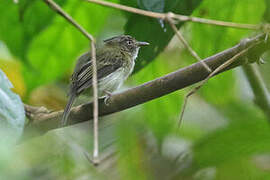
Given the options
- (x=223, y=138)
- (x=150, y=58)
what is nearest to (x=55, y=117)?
(x=150, y=58)

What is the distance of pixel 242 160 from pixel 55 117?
49.1 inches

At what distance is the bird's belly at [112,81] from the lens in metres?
4.27

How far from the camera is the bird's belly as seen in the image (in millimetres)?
4273

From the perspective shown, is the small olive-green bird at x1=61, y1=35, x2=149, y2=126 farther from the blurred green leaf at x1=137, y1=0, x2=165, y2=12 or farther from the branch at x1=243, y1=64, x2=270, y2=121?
the blurred green leaf at x1=137, y1=0, x2=165, y2=12

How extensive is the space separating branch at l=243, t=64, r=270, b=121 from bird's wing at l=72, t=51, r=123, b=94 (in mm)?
1489

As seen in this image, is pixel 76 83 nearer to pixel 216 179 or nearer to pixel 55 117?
pixel 55 117

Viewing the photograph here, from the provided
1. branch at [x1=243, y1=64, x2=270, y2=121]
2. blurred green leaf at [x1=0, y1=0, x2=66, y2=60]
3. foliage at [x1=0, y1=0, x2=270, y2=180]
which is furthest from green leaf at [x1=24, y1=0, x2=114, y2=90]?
branch at [x1=243, y1=64, x2=270, y2=121]

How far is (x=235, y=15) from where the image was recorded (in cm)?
258

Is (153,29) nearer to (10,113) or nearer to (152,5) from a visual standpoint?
(152,5)

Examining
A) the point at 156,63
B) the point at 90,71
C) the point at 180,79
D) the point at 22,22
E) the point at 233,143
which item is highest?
the point at 22,22

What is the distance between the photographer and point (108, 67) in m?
4.54

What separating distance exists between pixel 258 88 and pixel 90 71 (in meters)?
1.61

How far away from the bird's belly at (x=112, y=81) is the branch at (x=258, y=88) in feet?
4.42

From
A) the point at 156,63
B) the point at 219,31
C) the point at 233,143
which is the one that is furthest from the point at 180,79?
the point at 156,63
